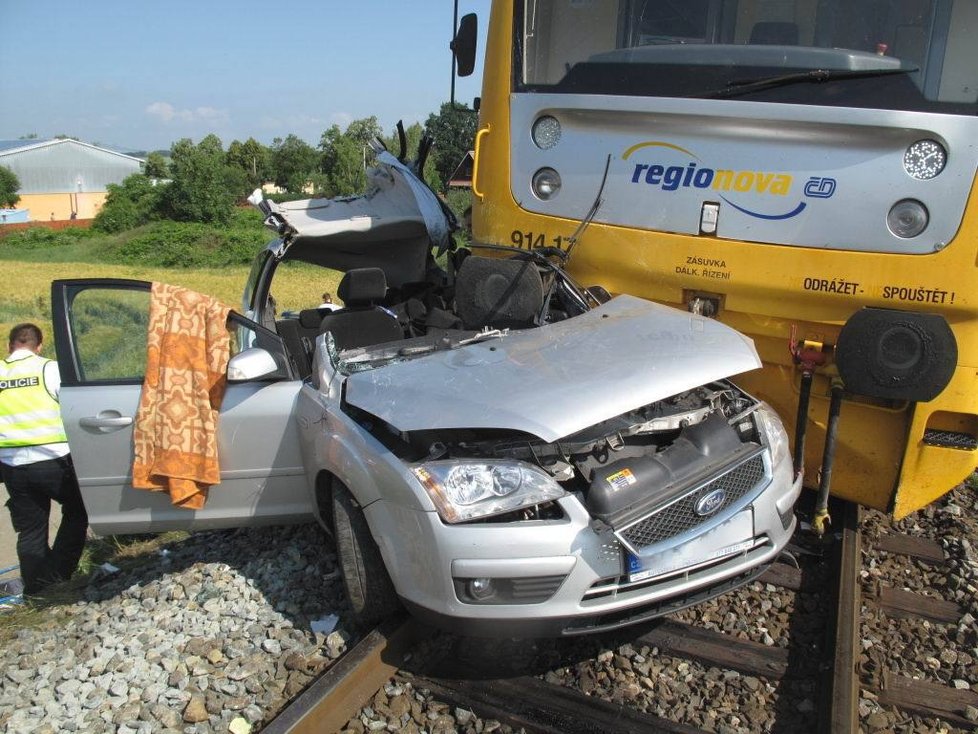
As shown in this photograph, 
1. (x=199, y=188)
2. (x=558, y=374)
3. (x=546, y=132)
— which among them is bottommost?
(x=199, y=188)

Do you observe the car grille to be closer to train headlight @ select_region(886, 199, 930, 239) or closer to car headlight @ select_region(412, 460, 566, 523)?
car headlight @ select_region(412, 460, 566, 523)

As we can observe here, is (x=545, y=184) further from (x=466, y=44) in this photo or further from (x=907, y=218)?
(x=907, y=218)

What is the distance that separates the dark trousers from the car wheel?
284 centimetres

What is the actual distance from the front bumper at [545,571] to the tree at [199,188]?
6201cm

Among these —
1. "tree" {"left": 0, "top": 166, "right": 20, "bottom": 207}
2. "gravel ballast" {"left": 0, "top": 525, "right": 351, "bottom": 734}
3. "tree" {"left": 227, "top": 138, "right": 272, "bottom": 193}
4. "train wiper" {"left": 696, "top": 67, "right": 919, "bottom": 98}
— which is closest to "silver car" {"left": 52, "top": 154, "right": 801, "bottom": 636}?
"gravel ballast" {"left": 0, "top": 525, "right": 351, "bottom": 734}

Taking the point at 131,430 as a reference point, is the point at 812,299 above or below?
above

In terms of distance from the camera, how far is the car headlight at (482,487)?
323 cm

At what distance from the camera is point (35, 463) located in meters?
5.59

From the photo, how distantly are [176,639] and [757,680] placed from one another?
2.59 m

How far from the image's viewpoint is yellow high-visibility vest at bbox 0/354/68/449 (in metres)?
5.53

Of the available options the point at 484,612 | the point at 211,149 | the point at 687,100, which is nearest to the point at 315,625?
the point at 484,612

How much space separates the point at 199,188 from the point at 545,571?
6585cm

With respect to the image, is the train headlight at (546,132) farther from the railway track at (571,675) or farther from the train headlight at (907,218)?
the railway track at (571,675)

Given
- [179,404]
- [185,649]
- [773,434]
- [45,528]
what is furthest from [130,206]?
[773,434]
